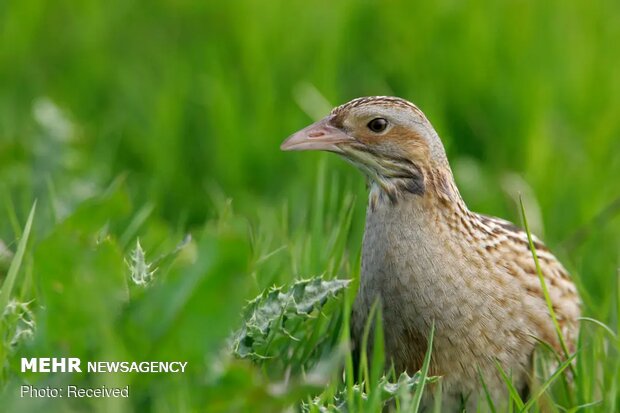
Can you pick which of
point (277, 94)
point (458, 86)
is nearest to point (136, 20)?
point (277, 94)

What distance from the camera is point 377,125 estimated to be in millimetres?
4027

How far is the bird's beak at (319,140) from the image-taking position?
400cm

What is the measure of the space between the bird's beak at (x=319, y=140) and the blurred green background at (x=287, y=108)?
1.31ft

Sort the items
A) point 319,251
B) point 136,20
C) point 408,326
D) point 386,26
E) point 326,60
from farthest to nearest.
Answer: point 136,20
point 386,26
point 326,60
point 319,251
point 408,326

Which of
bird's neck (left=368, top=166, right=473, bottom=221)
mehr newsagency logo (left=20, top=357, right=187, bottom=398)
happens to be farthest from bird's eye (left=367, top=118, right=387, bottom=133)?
mehr newsagency logo (left=20, top=357, right=187, bottom=398)

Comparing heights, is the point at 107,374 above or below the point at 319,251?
below

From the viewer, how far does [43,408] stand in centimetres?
280

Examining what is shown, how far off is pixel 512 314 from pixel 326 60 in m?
3.07

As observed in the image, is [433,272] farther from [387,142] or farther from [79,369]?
[79,369]

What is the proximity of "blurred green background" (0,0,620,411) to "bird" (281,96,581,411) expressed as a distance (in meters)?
0.40

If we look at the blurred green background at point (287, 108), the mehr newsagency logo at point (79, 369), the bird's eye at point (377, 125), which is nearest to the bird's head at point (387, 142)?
the bird's eye at point (377, 125)

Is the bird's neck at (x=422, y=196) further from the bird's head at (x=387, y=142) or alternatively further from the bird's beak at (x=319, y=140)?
the bird's beak at (x=319, y=140)

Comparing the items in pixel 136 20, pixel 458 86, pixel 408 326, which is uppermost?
pixel 136 20

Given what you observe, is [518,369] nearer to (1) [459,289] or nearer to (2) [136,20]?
(1) [459,289]
